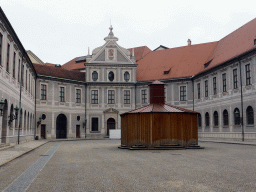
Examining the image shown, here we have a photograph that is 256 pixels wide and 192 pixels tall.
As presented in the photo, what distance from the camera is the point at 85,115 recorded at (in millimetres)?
51344

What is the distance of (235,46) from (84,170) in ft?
109

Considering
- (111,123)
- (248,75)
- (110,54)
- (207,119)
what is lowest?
(111,123)

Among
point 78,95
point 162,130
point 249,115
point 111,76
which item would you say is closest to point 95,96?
point 78,95

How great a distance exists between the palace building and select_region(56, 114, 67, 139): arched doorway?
15 centimetres

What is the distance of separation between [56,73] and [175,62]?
1927 centimetres

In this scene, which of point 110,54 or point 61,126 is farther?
point 110,54

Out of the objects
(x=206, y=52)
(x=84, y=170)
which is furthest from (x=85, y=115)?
(x=84, y=170)

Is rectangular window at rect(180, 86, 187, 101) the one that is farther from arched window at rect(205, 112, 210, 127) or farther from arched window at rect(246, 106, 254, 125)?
arched window at rect(246, 106, 254, 125)

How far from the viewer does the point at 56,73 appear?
49.3 meters

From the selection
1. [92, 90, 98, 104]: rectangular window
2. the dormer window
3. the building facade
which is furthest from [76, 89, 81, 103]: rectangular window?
the building facade

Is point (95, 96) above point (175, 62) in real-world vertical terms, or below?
below

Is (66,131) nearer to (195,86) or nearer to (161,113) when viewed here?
(195,86)

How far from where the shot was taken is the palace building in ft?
116

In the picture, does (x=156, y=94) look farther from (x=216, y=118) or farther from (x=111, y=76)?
(x=111, y=76)
